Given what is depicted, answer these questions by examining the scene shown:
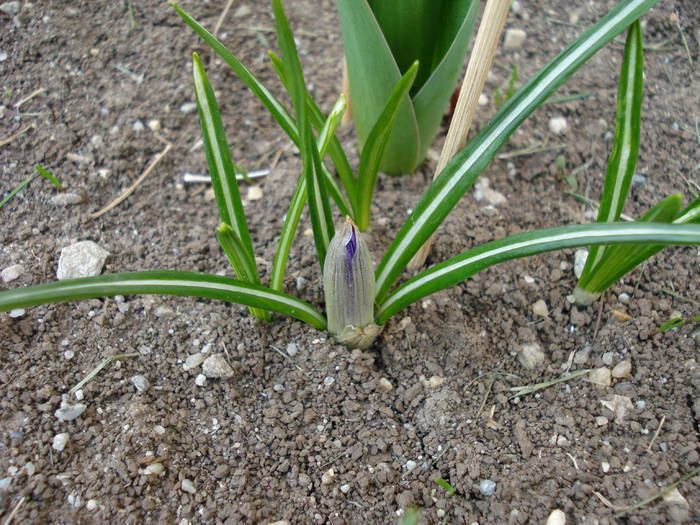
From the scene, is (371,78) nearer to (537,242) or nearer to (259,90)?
(259,90)

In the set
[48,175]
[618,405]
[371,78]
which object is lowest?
[618,405]

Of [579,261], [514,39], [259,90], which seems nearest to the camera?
[259,90]

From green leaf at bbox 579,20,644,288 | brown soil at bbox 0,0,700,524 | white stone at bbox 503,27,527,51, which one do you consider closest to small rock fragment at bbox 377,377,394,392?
brown soil at bbox 0,0,700,524

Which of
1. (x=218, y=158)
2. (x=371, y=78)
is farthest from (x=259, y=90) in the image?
(x=371, y=78)

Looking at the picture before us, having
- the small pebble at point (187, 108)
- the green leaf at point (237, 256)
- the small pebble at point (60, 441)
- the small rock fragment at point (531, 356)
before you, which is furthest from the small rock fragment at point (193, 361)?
the small pebble at point (187, 108)

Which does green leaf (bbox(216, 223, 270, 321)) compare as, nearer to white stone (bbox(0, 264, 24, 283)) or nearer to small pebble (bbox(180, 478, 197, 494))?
small pebble (bbox(180, 478, 197, 494))
